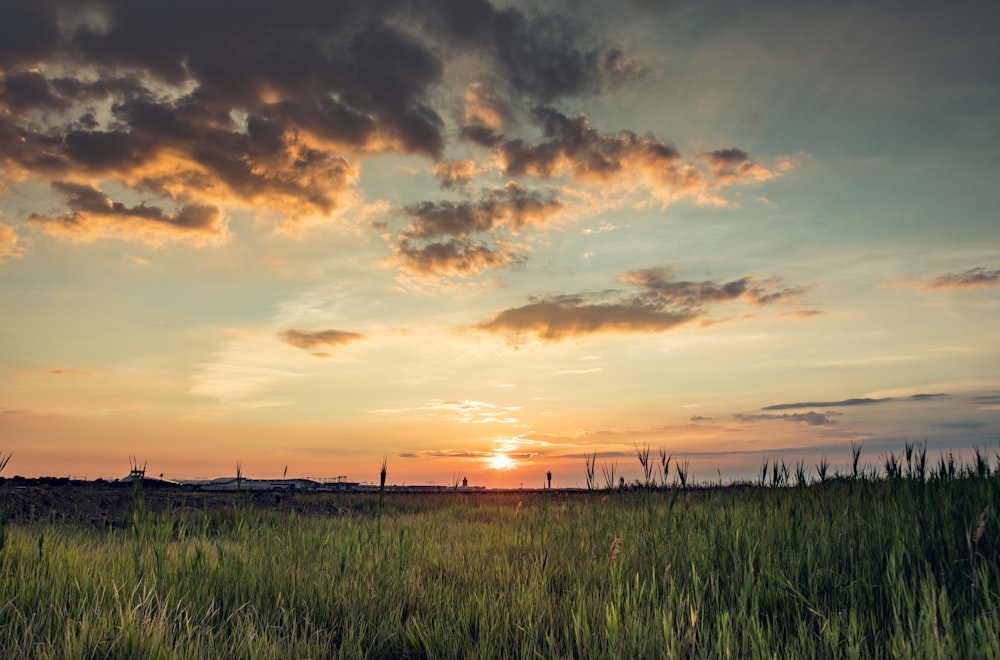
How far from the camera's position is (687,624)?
4324 mm

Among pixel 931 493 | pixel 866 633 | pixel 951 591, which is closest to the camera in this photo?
pixel 866 633

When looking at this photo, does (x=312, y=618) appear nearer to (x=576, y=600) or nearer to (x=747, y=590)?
(x=576, y=600)

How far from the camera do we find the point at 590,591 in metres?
5.31

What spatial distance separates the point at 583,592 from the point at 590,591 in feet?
2.43

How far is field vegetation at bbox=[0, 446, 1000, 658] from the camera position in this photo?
371 centimetres

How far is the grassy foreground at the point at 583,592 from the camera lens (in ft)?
12.1

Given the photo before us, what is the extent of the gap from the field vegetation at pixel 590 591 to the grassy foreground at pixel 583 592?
0.02 metres

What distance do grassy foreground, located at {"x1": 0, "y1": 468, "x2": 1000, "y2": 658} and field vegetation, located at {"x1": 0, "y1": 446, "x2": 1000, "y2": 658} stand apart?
0.08 ft

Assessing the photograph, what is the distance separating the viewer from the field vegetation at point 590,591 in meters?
3.71

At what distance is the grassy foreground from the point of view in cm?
370

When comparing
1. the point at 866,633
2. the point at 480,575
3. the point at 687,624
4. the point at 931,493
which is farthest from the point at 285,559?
the point at 931,493

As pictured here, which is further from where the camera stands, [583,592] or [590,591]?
[590,591]

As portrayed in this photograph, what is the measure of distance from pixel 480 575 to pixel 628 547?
149 centimetres

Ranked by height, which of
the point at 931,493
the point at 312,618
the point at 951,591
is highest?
the point at 931,493
